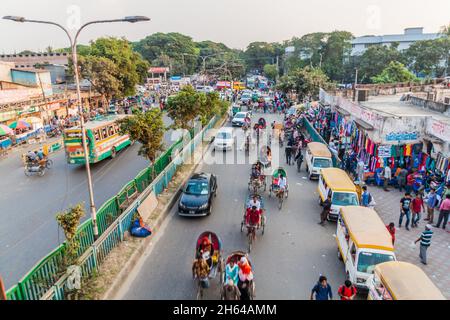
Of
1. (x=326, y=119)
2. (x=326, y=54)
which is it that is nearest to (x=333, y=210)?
(x=326, y=119)

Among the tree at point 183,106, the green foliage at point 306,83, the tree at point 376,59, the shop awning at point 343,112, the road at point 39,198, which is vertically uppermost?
the tree at point 376,59

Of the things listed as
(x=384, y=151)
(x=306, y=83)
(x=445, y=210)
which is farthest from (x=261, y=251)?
(x=306, y=83)

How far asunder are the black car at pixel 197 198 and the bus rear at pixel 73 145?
28.5 ft

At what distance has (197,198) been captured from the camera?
44.3 feet

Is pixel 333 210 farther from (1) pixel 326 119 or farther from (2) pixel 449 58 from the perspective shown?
(2) pixel 449 58

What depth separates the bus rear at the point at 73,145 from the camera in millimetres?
19328

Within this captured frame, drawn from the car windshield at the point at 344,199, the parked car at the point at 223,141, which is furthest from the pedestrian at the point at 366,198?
the parked car at the point at 223,141

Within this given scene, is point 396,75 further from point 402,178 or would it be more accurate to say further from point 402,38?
point 402,38

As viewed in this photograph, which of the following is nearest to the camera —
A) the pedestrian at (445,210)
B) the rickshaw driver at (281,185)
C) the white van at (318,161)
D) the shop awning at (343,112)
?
the pedestrian at (445,210)

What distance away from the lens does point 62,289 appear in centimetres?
774

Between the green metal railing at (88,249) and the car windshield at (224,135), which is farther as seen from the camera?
the car windshield at (224,135)

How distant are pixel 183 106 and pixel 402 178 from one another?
1351 cm

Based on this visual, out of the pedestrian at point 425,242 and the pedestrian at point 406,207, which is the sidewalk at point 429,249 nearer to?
the pedestrian at point 425,242

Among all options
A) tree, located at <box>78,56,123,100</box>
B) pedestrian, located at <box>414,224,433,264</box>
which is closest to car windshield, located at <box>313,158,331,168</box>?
pedestrian, located at <box>414,224,433,264</box>
